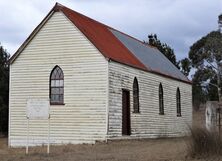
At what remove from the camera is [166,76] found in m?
33.4

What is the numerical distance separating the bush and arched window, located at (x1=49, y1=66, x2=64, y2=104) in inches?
478

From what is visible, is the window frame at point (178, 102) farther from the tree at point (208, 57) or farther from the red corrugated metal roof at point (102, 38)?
the tree at point (208, 57)

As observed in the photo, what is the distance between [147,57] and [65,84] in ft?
31.6

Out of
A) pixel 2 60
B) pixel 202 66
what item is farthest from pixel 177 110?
pixel 202 66

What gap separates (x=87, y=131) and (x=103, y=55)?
395cm

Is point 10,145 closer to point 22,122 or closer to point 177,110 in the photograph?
point 22,122

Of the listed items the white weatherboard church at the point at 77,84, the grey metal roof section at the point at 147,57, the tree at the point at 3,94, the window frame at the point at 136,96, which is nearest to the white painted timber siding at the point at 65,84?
the white weatherboard church at the point at 77,84

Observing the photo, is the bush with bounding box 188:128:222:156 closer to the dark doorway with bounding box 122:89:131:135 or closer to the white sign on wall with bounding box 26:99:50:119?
the white sign on wall with bounding box 26:99:50:119

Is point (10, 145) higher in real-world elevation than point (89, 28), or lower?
lower

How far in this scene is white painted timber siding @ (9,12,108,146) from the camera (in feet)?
81.7

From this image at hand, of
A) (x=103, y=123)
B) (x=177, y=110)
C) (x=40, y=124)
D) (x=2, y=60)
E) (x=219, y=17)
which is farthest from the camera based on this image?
(x=219, y=17)

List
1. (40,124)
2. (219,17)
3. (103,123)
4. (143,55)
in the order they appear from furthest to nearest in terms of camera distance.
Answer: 1. (219,17)
2. (143,55)
3. (40,124)
4. (103,123)

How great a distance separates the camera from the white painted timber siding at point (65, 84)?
24.9 m

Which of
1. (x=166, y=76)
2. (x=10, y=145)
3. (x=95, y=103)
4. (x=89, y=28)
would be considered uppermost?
(x=89, y=28)
